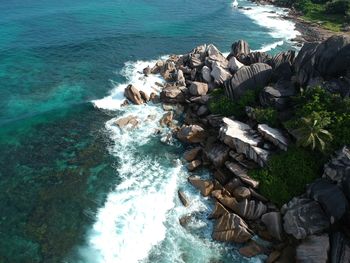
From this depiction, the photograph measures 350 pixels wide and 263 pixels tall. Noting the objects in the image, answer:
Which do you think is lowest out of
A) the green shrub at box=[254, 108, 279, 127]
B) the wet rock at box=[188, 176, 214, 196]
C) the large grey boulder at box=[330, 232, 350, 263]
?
the wet rock at box=[188, 176, 214, 196]

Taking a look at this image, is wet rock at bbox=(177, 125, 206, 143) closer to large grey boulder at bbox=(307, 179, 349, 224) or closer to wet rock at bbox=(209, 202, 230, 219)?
wet rock at bbox=(209, 202, 230, 219)

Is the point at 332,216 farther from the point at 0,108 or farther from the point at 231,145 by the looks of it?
the point at 0,108

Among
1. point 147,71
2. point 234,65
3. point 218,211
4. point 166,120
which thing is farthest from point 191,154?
point 147,71

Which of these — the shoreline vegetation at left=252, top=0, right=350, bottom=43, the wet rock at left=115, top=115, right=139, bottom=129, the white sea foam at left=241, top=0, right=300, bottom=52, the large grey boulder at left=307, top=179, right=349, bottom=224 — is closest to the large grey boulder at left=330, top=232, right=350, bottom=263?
the large grey boulder at left=307, top=179, right=349, bottom=224

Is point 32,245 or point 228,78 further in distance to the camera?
point 228,78

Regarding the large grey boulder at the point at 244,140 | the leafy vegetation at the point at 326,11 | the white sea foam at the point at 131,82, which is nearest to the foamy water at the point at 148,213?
the white sea foam at the point at 131,82

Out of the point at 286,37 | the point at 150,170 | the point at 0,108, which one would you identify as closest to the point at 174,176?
the point at 150,170

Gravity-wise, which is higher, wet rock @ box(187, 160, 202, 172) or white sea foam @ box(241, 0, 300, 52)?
white sea foam @ box(241, 0, 300, 52)
